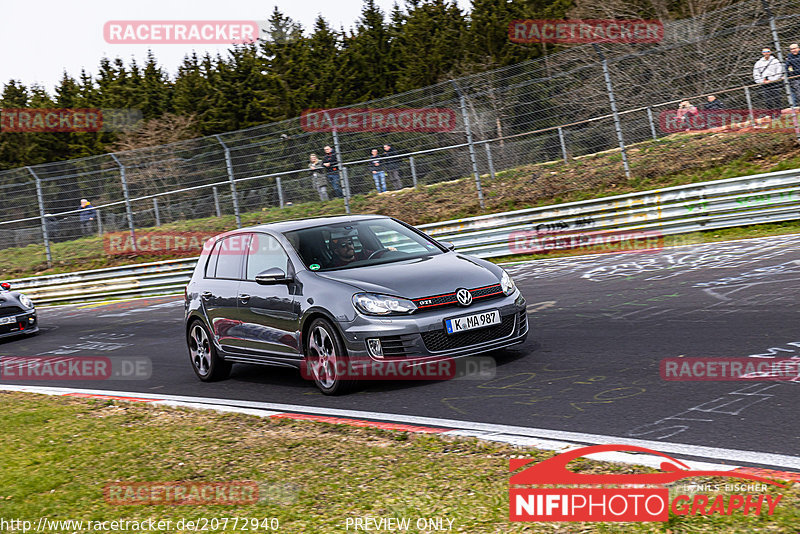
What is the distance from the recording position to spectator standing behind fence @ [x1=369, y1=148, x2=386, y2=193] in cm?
2003

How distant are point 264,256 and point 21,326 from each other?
9.00 m

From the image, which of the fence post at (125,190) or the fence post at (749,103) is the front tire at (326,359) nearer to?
the fence post at (749,103)

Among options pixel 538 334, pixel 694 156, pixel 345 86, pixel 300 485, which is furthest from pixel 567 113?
pixel 345 86

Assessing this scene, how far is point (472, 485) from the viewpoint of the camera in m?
4.52

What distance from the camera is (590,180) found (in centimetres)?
1845

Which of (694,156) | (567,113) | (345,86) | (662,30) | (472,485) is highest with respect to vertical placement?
(345,86)

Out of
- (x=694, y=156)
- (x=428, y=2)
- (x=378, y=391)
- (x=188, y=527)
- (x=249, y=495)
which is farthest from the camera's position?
(x=428, y=2)

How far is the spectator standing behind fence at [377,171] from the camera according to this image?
65.7ft

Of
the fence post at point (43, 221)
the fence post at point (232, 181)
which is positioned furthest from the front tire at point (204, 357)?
the fence post at point (43, 221)

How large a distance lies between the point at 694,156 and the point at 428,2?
43.0 m

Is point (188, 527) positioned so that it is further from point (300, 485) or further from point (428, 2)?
point (428, 2)

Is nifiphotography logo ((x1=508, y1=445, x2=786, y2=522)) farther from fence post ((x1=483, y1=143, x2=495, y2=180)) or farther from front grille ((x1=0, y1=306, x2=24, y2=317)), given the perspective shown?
fence post ((x1=483, y1=143, x2=495, y2=180))

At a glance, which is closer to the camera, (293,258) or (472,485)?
(472,485)

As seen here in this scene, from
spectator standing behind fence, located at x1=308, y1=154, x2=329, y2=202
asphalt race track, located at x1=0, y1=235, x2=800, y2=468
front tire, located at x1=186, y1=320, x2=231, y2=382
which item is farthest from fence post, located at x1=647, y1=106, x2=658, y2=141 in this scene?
front tire, located at x1=186, y1=320, x2=231, y2=382
